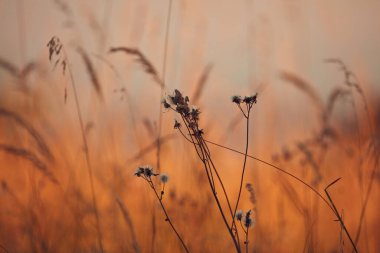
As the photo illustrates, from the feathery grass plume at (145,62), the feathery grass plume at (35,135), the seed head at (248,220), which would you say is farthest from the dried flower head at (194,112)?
the feathery grass plume at (35,135)

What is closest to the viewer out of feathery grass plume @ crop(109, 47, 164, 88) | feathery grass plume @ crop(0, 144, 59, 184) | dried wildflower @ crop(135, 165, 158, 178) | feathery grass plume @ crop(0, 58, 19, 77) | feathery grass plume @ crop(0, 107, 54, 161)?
dried wildflower @ crop(135, 165, 158, 178)

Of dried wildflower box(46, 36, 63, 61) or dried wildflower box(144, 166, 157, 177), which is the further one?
dried wildflower box(46, 36, 63, 61)

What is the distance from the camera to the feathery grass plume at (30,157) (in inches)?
106

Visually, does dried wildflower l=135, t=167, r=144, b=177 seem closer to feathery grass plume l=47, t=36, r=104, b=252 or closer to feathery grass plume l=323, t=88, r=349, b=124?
feathery grass plume l=47, t=36, r=104, b=252

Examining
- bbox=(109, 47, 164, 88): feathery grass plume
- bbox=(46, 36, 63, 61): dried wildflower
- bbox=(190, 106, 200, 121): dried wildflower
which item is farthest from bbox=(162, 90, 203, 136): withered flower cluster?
bbox=(46, 36, 63, 61): dried wildflower

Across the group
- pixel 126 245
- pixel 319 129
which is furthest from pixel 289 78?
pixel 126 245

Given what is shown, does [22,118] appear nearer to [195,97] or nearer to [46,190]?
[46,190]

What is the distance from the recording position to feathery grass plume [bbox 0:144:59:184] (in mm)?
2684

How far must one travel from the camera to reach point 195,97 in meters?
3.07

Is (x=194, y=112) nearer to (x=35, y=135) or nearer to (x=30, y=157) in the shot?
(x=30, y=157)

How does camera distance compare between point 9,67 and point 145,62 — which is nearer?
point 145,62

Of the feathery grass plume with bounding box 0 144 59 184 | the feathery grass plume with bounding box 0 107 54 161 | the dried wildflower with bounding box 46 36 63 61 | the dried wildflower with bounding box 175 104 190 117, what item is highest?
the dried wildflower with bounding box 46 36 63 61

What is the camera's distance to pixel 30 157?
8.83 feet

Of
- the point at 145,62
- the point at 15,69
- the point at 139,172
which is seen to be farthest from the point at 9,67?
the point at 139,172
